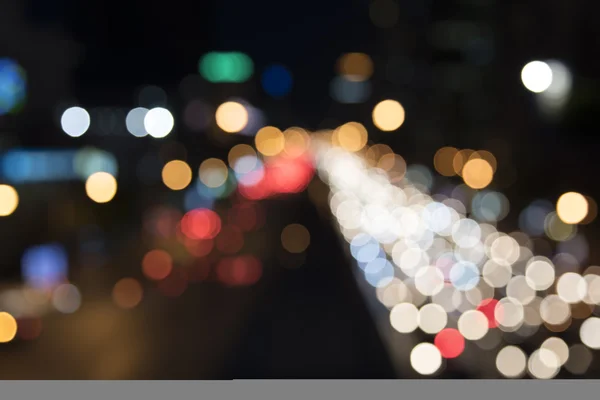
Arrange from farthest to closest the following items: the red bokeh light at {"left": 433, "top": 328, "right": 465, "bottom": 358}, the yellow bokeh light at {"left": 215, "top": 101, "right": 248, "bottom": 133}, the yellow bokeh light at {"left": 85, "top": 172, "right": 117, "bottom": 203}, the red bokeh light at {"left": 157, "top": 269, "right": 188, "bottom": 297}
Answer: the yellow bokeh light at {"left": 215, "top": 101, "right": 248, "bottom": 133}, the yellow bokeh light at {"left": 85, "top": 172, "right": 117, "bottom": 203}, the red bokeh light at {"left": 157, "top": 269, "right": 188, "bottom": 297}, the red bokeh light at {"left": 433, "top": 328, "right": 465, "bottom": 358}

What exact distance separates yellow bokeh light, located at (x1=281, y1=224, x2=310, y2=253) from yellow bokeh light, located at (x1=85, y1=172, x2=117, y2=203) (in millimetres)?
2219

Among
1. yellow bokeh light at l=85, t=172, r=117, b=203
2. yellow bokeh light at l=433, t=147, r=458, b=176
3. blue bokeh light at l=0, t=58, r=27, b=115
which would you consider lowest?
blue bokeh light at l=0, t=58, r=27, b=115

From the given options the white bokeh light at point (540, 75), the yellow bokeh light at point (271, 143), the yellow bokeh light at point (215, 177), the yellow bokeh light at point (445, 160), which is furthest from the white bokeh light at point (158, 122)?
the yellow bokeh light at point (271, 143)

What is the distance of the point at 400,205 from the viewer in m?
18.1

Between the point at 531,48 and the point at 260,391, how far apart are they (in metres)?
7.00

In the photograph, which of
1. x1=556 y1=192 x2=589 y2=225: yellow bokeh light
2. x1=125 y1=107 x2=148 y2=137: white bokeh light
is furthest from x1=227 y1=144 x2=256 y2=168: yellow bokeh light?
x1=556 y1=192 x2=589 y2=225: yellow bokeh light

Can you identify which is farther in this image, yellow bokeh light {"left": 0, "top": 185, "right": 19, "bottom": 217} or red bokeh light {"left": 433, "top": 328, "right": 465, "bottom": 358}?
yellow bokeh light {"left": 0, "top": 185, "right": 19, "bottom": 217}

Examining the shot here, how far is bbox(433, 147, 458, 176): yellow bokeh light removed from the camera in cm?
1557

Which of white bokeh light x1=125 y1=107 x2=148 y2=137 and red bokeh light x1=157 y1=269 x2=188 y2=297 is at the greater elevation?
white bokeh light x1=125 y1=107 x2=148 y2=137

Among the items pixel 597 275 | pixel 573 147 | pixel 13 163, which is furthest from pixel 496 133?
pixel 13 163

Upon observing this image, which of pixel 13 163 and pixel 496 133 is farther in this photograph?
pixel 496 133

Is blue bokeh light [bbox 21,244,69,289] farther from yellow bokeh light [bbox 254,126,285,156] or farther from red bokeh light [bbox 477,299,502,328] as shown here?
yellow bokeh light [bbox 254,126,285,156]

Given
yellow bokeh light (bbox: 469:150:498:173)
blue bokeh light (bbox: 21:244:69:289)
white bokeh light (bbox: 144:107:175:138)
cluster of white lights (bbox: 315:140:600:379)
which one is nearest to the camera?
cluster of white lights (bbox: 315:140:600:379)

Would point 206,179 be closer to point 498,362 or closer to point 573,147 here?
point 573,147
